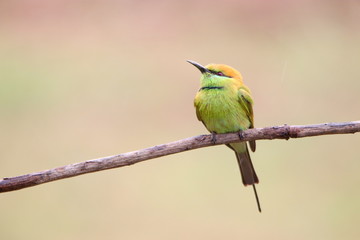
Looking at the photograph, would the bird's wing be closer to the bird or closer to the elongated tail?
the bird

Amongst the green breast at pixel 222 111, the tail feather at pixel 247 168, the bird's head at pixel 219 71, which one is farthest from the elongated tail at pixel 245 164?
the bird's head at pixel 219 71

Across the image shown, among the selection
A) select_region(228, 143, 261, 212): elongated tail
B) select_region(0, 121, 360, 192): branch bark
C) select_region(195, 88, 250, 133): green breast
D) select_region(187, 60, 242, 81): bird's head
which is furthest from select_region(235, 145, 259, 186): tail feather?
select_region(0, 121, 360, 192): branch bark

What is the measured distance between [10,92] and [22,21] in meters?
0.47

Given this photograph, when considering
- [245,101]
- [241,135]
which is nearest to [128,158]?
[241,135]

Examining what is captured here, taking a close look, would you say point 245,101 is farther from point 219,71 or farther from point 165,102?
point 165,102

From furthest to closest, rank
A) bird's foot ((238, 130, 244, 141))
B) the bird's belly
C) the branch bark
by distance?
the bird's belly → bird's foot ((238, 130, 244, 141)) → the branch bark

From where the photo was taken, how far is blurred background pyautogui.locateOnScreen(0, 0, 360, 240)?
2.84 metres

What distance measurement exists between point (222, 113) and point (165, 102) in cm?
95

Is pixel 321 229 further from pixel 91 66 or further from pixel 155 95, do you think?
pixel 91 66

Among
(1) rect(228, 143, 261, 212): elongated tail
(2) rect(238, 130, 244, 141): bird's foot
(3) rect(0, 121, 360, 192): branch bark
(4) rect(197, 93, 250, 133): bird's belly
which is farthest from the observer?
(1) rect(228, 143, 261, 212): elongated tail

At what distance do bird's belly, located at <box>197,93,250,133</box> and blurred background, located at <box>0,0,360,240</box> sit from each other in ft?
2.57

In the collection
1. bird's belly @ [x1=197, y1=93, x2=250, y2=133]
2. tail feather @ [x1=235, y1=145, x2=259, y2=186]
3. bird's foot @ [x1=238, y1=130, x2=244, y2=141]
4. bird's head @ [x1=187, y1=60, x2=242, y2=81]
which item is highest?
bird's head @ [x1=187, y1=60, x2=242, y2=81]

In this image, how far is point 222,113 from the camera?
2219 millimetres

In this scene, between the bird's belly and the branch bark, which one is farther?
the bird's belly
